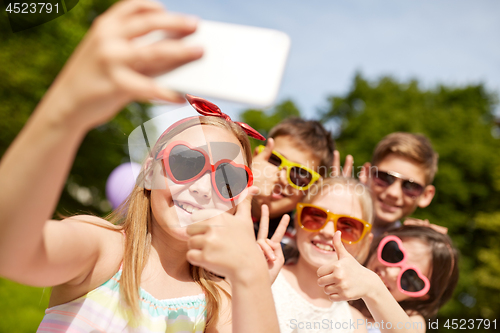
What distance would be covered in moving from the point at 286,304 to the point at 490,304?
45.7 ft

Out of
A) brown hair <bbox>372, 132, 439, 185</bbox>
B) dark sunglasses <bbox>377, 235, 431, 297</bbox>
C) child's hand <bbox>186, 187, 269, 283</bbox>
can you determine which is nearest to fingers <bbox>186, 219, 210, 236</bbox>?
child's hand <bbox>186, 187, 269, 283</bbox>

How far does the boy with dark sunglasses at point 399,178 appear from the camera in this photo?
10.1 ft

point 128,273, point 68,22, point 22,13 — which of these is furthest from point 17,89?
point 128,273

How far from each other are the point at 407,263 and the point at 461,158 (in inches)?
647

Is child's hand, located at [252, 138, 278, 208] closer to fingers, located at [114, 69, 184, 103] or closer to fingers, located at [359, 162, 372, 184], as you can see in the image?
fingers, located at [359, 162, 372, 184]

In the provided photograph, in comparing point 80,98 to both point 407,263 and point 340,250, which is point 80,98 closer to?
point 340,250

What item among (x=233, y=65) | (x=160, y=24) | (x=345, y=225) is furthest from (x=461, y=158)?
(x=160, y=24)

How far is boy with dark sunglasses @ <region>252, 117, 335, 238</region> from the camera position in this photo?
260cm

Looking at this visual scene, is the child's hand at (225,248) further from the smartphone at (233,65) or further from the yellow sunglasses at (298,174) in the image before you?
the yellow sunglasses at (298,174)

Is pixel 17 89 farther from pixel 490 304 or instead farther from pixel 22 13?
pixel 490 304

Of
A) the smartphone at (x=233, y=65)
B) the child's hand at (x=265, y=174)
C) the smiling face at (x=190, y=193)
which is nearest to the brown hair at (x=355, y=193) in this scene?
the child's hand at (x=265, y=174)

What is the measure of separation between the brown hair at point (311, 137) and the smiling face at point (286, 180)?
0.16 feet

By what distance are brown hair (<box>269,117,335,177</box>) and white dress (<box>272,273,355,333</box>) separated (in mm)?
1100

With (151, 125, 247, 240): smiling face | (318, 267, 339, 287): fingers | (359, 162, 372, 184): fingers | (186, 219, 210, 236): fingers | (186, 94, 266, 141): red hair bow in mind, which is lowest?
(359, 162, 372, 184): fingers
